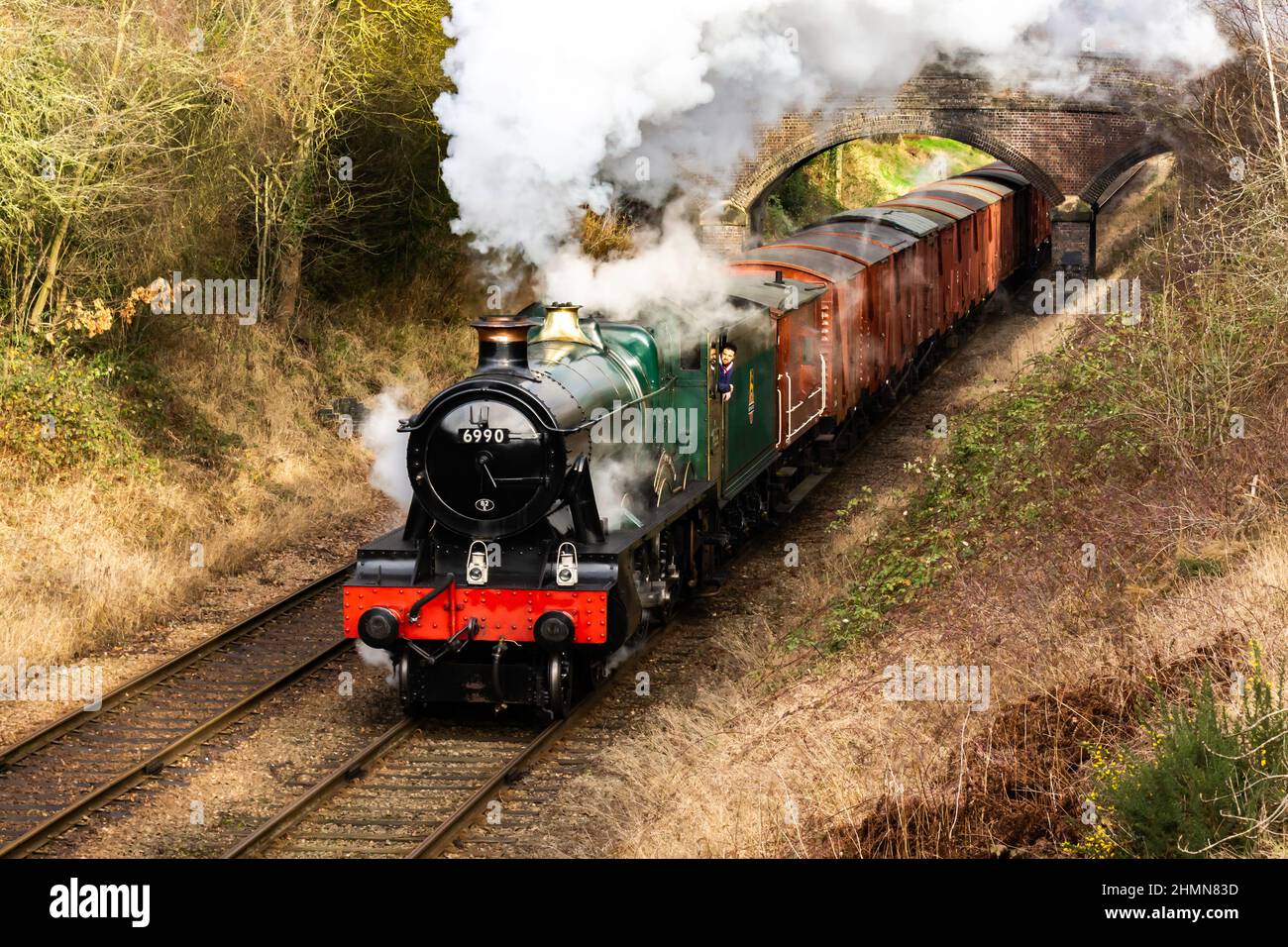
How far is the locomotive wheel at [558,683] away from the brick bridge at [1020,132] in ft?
52.0

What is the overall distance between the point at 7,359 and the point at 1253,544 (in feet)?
39.1

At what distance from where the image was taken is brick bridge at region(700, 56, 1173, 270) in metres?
24.0

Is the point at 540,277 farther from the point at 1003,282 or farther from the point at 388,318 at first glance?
the point at 1003,282

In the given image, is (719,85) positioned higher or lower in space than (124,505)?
higher

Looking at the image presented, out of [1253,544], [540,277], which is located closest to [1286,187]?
[1253,544]

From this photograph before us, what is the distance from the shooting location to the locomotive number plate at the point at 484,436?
9961 mm

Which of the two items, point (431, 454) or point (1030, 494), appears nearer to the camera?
point (431, 454)

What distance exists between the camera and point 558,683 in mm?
10422

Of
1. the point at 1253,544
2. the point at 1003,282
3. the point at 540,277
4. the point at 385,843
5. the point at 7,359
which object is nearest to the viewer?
the point at 385,843

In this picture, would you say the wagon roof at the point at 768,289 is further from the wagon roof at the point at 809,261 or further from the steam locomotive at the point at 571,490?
the wagon roof at the point at 809,261

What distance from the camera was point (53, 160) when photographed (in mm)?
14609

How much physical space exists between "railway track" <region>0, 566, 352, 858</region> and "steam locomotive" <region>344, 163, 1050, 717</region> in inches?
59.7

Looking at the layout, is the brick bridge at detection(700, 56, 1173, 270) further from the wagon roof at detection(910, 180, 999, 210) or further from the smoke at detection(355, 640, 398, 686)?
the smoke at detection(355, 640, 398, 686)

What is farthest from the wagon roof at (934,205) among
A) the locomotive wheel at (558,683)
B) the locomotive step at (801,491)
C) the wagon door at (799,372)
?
the locomotive wheel at (558,683)
